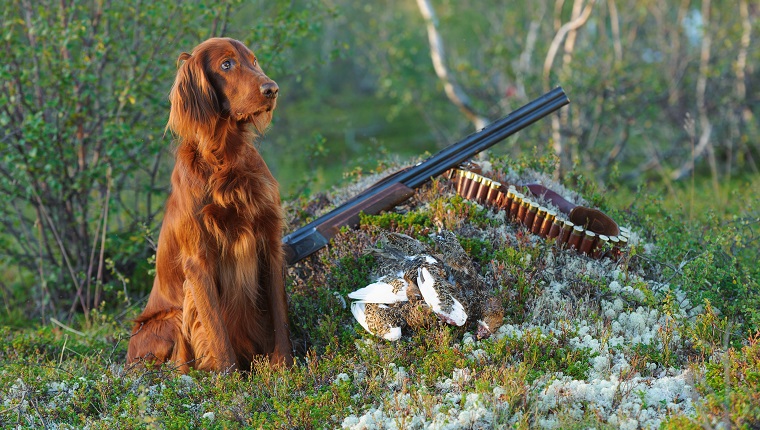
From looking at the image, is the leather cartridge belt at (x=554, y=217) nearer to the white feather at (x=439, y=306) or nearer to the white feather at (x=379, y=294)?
the white feather at (x=439, y=306)

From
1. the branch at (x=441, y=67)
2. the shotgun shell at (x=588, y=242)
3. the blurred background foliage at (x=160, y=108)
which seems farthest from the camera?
the branch at (x=441, y=67)

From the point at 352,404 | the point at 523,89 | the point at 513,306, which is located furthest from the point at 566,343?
the point at 523,89

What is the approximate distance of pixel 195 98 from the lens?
404cm

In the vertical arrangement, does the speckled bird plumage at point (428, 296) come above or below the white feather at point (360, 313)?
above

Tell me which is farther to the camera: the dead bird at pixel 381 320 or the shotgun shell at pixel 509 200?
the shotgun shell at pixel 509 200

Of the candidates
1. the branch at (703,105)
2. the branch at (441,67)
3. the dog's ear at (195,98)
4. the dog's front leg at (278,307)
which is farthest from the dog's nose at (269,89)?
the branch at (703,105)

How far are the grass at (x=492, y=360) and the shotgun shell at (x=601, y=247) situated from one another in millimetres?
87

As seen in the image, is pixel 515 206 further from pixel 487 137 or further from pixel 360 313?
pixel 360 313

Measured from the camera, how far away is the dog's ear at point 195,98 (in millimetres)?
4031

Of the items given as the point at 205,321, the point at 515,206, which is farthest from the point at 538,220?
the point at 205,321

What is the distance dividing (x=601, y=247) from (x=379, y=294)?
150cm

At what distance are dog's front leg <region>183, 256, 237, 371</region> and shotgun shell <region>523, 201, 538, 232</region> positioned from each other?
2071 millimetres

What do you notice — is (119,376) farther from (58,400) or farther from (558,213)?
(558,213)

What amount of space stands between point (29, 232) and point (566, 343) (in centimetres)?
502
